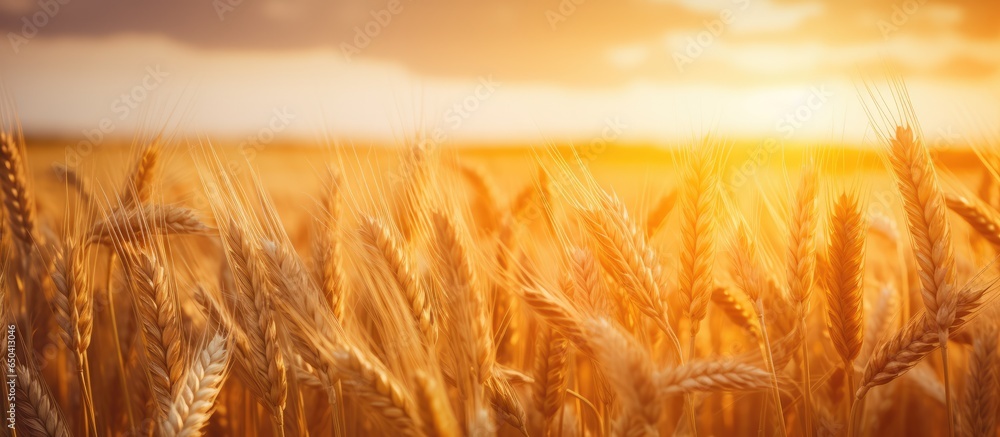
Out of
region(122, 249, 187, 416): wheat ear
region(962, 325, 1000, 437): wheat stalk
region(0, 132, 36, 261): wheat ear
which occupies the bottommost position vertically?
region(962, 325, 1000, 437): wheat stalk

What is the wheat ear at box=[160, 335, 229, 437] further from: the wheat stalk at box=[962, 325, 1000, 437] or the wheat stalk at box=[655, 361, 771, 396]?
the wheat stalk at box=[962, 325, 1000, 437]

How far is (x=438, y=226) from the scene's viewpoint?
1.03 m

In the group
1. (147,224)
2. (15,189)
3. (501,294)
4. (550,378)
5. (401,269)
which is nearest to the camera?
(401,269)

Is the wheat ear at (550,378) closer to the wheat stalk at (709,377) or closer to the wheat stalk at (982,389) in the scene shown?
the wheat stalk at (709,377)

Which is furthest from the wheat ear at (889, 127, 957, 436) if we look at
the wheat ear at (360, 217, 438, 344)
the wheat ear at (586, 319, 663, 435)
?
the wheat ear at (360, 217, 438, 344)

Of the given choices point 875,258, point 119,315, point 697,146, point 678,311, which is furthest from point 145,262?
point 875,258

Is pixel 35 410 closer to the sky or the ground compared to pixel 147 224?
closer to the ground

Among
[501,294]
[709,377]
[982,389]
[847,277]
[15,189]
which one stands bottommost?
[982,389]

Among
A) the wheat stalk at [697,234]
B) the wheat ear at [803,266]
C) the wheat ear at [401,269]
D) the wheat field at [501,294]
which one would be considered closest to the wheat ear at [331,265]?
the wheat field at [501,294]

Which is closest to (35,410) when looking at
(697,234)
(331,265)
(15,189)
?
(331,265)

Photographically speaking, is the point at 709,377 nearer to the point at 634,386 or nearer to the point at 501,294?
the point at 634,386

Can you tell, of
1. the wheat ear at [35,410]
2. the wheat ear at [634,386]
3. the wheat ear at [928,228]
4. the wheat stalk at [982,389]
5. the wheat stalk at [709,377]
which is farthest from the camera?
the wheat stalk at [982,389]

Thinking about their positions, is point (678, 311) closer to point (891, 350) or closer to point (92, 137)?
point (891, 350)

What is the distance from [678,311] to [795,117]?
110cm
